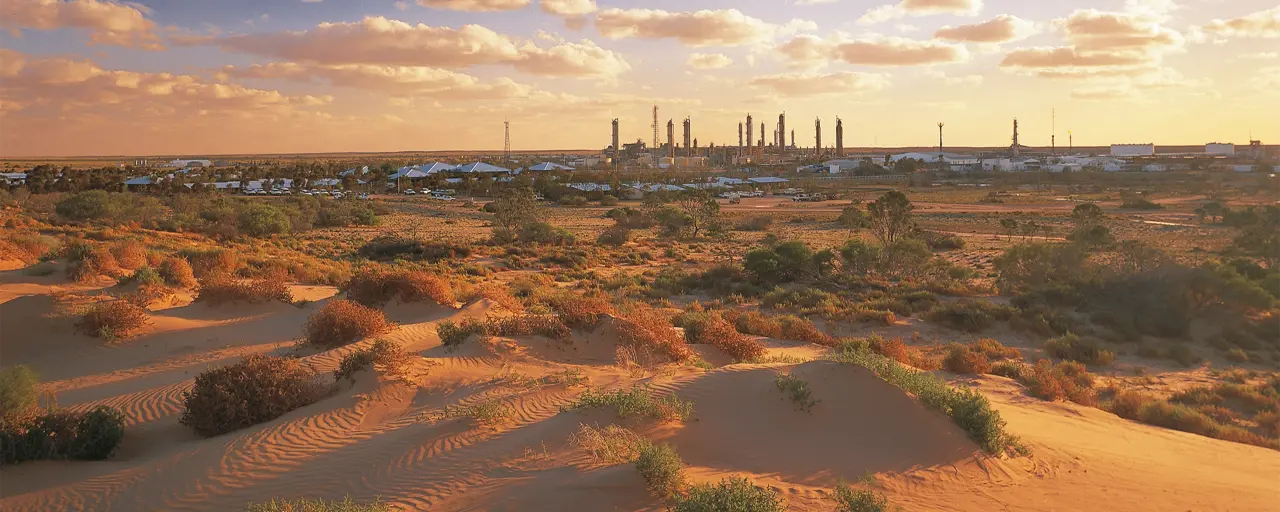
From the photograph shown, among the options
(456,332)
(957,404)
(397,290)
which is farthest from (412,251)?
(957,404)

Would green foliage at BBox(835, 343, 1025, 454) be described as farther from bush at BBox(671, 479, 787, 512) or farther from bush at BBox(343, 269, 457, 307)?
bush at BBox(343, 269, 457, 307)

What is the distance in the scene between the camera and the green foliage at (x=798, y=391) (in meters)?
8.34

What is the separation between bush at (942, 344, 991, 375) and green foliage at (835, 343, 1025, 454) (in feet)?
11.6

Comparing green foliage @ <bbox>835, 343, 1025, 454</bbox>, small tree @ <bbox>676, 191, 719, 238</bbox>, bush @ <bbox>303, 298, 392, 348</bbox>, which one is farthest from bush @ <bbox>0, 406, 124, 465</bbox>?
small tree @ <bbox>676, 191, 719, 238</bbox>

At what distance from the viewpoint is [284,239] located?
30.9m

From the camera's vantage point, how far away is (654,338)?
1122 centimetres

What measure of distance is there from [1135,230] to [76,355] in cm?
4043

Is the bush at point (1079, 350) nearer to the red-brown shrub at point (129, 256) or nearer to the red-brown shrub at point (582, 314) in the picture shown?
the red-brown shrub at point (582, 314)

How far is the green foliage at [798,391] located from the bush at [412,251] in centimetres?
1857

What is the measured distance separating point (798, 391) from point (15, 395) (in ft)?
25.9

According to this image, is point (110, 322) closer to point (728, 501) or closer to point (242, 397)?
point (242, 397)

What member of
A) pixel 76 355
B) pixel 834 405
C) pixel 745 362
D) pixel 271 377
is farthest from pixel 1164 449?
pixel 76 355

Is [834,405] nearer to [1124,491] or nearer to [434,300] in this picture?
[1124,491]

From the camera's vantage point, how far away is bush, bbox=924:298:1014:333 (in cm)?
1588
